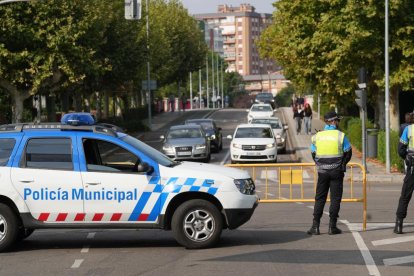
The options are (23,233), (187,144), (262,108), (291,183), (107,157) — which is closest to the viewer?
(107,157)

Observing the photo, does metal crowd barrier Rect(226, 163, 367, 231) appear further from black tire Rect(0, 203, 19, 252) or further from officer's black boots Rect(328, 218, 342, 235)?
black tire Rect(0, 203, 19, 252)

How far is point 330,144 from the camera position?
13.1 m

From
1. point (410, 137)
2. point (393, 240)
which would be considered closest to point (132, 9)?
point (410, 137)

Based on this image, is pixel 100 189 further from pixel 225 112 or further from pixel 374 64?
pixel 225 112

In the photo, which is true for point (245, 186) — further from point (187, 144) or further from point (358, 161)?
point (187, 144)

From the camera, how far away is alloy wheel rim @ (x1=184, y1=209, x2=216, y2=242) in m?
11.9

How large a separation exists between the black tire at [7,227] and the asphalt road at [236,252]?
0.17m

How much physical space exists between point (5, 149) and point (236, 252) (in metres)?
3.44

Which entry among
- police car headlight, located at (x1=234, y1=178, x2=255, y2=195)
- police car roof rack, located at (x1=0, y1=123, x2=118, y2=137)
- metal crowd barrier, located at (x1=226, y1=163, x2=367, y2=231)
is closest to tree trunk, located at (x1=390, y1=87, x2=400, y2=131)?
metal crowd barrier, located at (x1=226, y1=163, x2=367, y2=231)

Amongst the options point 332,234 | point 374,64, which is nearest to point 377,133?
point 374,64

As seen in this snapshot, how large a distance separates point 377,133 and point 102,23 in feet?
56.3

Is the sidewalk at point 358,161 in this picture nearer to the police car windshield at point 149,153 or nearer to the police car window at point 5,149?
the police car windshield at point 149,153

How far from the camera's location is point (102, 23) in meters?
44.0

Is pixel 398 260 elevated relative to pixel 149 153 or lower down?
lower down
